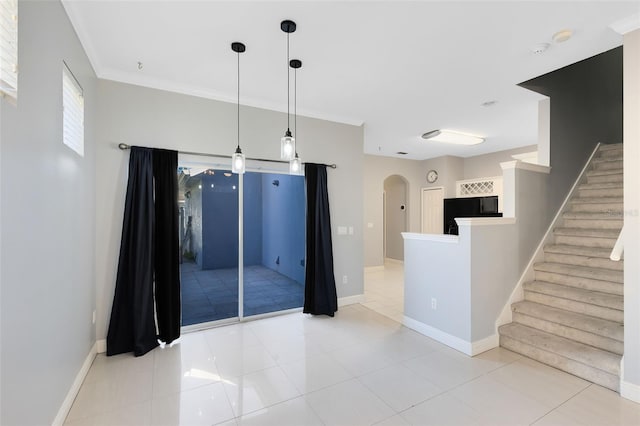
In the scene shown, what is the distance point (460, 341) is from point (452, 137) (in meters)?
3.70

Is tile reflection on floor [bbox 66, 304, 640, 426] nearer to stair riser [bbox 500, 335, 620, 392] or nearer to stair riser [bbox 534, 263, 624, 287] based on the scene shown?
stair riser [bbox 500, 335, 620, 392]

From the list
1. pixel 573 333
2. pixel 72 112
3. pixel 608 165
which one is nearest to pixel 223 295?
pixel 72 112

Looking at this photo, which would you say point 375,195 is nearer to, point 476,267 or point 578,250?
point 578,250

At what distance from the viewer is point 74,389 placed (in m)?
2.20

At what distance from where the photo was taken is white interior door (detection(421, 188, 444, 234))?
717 centimetres

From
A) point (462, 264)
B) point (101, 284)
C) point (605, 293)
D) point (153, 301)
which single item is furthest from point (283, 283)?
point (605, 293)

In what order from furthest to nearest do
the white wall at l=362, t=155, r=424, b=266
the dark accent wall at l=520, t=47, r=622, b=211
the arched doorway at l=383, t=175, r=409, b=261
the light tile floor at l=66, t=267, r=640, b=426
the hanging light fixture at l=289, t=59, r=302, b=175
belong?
the arched doorway at l=383, t=175, r=409, b=261, the white wall at l=362, t=155, r=424, b=266, the dark accent wall at l=520, t=47, r=622, b=211, the hanging light fixture at l=289, t=59, r=302, b=175, the light tile floor at l=66, t=267, r=640, b=426

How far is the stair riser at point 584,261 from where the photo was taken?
307 cm

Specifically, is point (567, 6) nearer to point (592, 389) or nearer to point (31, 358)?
point (592, 389)

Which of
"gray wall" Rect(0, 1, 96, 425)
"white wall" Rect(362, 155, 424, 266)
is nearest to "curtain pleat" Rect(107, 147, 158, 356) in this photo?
"gray wall" Rect(0, 1, 96, 425)

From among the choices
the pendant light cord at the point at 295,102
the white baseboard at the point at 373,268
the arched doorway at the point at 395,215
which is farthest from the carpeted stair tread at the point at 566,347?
the arched doorway at the point at 395,215

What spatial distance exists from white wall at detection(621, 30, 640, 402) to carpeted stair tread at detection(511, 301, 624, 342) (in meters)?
0.42

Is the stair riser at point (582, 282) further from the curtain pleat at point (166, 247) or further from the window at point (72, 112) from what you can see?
the window at point (72, 112)

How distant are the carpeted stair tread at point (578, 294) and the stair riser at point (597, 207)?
1.29 m
